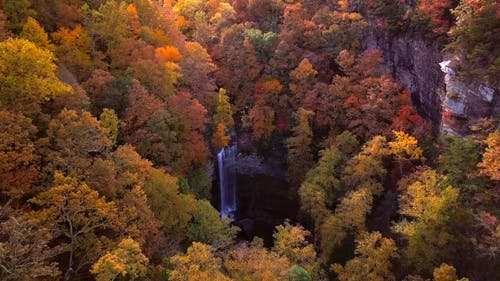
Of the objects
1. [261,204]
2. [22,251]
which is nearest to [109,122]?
[22,251]

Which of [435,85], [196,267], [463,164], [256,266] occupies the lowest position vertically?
[256,266]

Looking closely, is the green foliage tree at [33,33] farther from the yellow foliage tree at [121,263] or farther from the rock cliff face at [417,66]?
the rock cliff face at [417,66]

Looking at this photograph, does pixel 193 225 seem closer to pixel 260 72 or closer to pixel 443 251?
pixel 443 251

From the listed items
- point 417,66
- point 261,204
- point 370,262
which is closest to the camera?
point 370,262

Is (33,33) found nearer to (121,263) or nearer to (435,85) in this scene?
(121,263)

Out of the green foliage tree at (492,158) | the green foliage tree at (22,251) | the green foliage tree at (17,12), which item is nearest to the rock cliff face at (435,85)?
the green foliage tree at (492,158)

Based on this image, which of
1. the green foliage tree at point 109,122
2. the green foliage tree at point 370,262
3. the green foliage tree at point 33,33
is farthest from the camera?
the green foliage tree at point 370,262

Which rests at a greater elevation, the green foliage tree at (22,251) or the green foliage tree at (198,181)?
the green foliage tree at (22,251)
